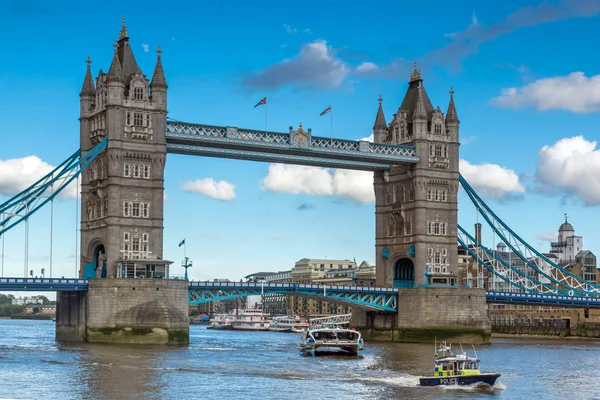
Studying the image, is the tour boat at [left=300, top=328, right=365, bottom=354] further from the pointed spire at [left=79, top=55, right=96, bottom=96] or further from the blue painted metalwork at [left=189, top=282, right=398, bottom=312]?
the pointed spire at [left=79, top=55, right=96, bottom=96]

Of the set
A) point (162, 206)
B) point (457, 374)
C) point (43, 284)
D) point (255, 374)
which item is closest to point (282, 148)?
point (162, 206)

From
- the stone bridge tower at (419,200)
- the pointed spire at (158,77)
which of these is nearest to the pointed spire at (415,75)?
the stone bridge tower at (419,200)

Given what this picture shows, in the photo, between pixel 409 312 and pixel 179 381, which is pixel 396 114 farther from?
pixel 179 381

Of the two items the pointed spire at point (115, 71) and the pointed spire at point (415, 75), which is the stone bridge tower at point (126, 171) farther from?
the pointed spire at point (415, 75)

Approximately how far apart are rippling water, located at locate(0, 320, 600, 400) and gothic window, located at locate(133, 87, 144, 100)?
25.7 metres

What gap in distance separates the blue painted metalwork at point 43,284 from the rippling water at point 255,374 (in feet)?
18.1

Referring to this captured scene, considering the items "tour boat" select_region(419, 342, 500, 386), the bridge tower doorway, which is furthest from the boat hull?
the bridge tower doorway

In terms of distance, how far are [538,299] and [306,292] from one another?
1301 inches

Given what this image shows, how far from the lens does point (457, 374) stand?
6844 cm

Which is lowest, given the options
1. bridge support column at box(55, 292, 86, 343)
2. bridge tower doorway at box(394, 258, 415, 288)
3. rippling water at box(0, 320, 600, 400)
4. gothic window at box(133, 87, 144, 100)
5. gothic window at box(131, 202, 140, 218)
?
rippling water at box(0, 320, 600, 400)

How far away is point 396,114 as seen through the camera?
132000 mm

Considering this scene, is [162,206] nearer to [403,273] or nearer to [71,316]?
[71,316]

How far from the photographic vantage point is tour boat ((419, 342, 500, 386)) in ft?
224

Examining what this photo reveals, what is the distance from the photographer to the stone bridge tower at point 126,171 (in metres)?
107
